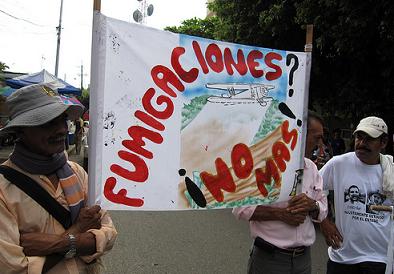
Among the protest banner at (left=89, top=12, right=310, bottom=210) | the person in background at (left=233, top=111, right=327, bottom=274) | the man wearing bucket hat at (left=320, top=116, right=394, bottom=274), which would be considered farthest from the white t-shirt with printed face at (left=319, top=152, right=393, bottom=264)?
the protest banner at (left=89, top=12, right=310, bottom=210)

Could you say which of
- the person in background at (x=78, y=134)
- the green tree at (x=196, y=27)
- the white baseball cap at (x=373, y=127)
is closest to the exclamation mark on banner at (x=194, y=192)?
the white baseball cap at (x=373, y=127)

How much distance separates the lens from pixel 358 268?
2914 millimetres

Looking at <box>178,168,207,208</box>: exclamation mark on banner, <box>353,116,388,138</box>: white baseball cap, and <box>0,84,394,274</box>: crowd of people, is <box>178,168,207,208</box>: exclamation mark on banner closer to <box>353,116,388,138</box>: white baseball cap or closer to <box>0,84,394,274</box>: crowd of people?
<box>0,84,394,274</box>: crowd of people

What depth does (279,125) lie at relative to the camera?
250cm

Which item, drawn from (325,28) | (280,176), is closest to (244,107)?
(280,176)

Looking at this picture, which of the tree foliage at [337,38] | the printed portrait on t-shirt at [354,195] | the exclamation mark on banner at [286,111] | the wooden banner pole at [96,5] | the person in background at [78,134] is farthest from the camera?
the person in background at [78,134]

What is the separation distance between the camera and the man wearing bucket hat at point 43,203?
1703 millimetres

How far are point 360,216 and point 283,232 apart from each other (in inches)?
28.2

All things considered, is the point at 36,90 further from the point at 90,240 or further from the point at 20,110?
the point at 90,240

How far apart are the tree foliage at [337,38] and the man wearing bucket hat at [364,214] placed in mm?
4171

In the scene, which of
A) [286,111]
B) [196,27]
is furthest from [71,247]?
[196,27]

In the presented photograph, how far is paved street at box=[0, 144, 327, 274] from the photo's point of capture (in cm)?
491

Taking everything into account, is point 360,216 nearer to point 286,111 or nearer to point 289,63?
point 286,111

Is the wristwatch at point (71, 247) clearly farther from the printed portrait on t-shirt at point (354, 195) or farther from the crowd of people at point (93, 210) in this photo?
the printed portrait on t-shirt at point (354, 195)
